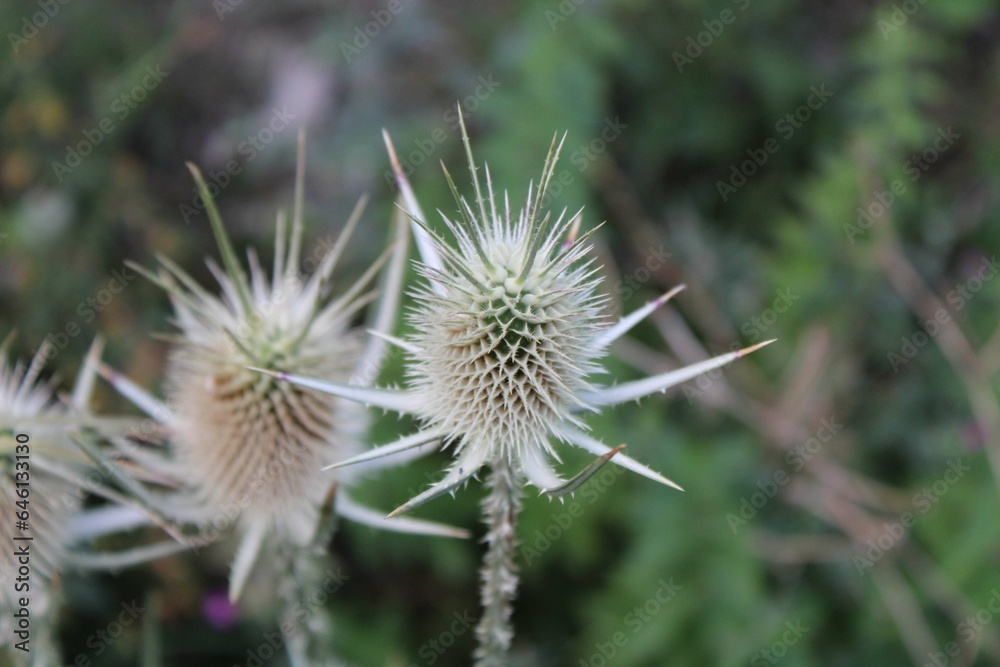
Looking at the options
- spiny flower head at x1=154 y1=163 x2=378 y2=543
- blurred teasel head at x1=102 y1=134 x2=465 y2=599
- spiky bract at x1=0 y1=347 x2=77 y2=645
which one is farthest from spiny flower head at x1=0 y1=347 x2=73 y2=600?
spiny flower head at x1=154 y1=163 x2=378 y2=543

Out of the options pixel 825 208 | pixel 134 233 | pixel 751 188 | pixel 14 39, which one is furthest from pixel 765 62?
pixel 14 39

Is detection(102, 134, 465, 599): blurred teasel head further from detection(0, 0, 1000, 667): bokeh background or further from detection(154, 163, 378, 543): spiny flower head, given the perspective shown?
detection(0, 0, 1000, 667): bokeh background

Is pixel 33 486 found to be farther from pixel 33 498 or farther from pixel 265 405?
pixel 265 405

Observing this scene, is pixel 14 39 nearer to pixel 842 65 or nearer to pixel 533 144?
pixel 533 144

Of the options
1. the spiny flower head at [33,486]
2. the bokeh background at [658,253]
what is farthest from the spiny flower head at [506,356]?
the bokeh background at [658,253]

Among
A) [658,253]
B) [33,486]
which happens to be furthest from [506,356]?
[658,253]
